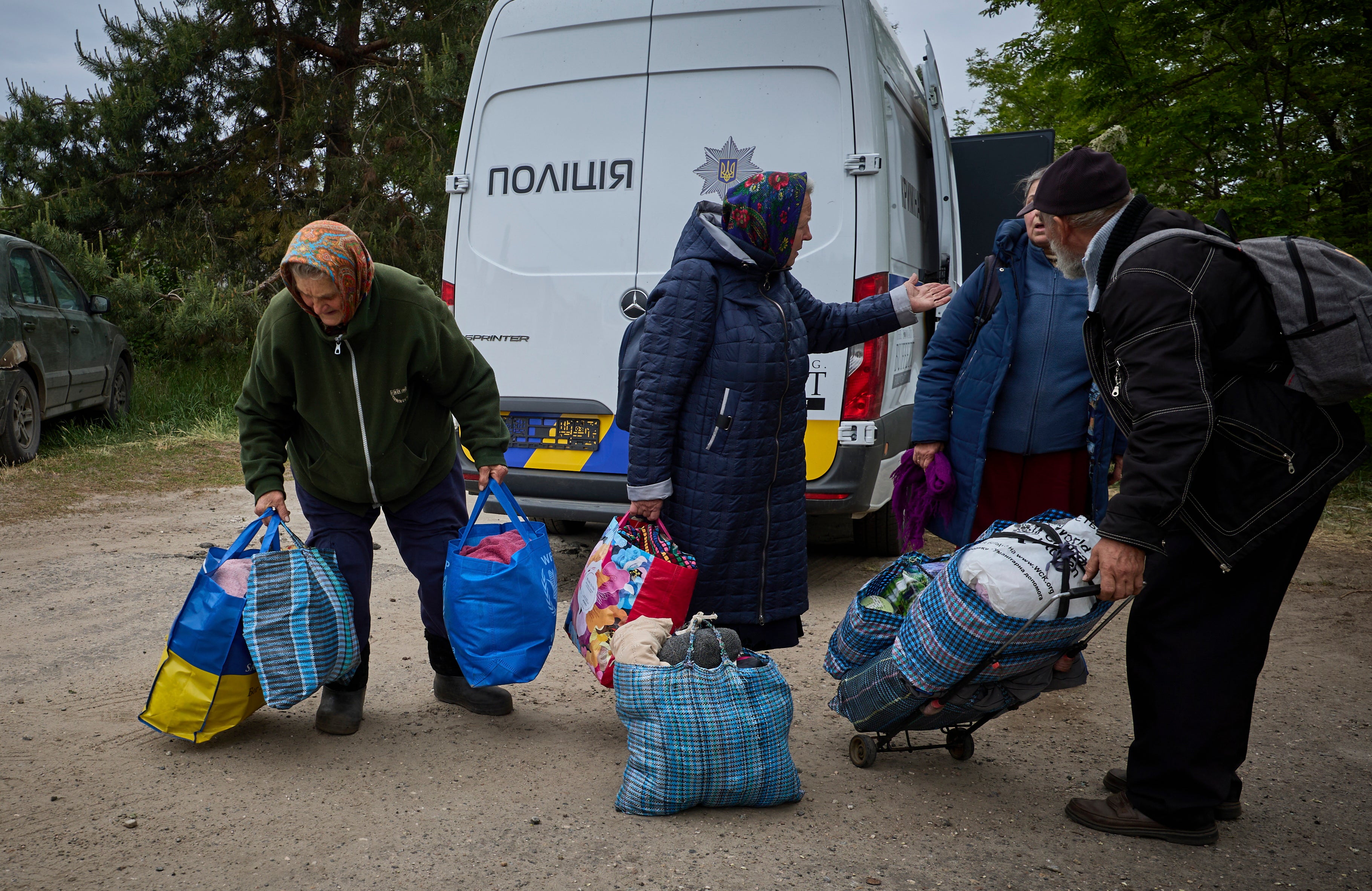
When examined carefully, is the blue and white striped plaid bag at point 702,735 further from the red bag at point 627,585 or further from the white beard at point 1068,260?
the white beard at point 1068,260

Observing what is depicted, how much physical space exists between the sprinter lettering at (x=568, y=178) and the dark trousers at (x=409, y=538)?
1.82m

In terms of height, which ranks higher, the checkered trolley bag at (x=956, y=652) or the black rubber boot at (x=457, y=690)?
the checkered trolley bag at (x=956, y=652)

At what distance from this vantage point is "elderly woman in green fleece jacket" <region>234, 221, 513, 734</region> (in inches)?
128

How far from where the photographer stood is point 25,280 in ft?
27.6

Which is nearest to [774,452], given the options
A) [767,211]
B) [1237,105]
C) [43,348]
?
[767,211]

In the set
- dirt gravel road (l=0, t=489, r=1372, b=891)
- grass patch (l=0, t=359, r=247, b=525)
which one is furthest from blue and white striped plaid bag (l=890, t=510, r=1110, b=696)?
grass patch (l=0, t=359, r=247, b=525)

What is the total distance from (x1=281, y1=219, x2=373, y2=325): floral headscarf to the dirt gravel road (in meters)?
1.39

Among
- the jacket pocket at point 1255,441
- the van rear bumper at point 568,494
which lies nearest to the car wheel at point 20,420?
the van rear bumper at point 568,494

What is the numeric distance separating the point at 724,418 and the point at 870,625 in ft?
2.45

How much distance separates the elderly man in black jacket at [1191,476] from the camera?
242 cm

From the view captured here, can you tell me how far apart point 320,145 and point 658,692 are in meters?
14.6

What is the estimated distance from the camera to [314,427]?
337 centimetres

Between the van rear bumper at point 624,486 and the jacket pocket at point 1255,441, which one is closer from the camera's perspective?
the jacket pocket at point 1255,441

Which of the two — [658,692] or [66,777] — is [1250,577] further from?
[66,777]
